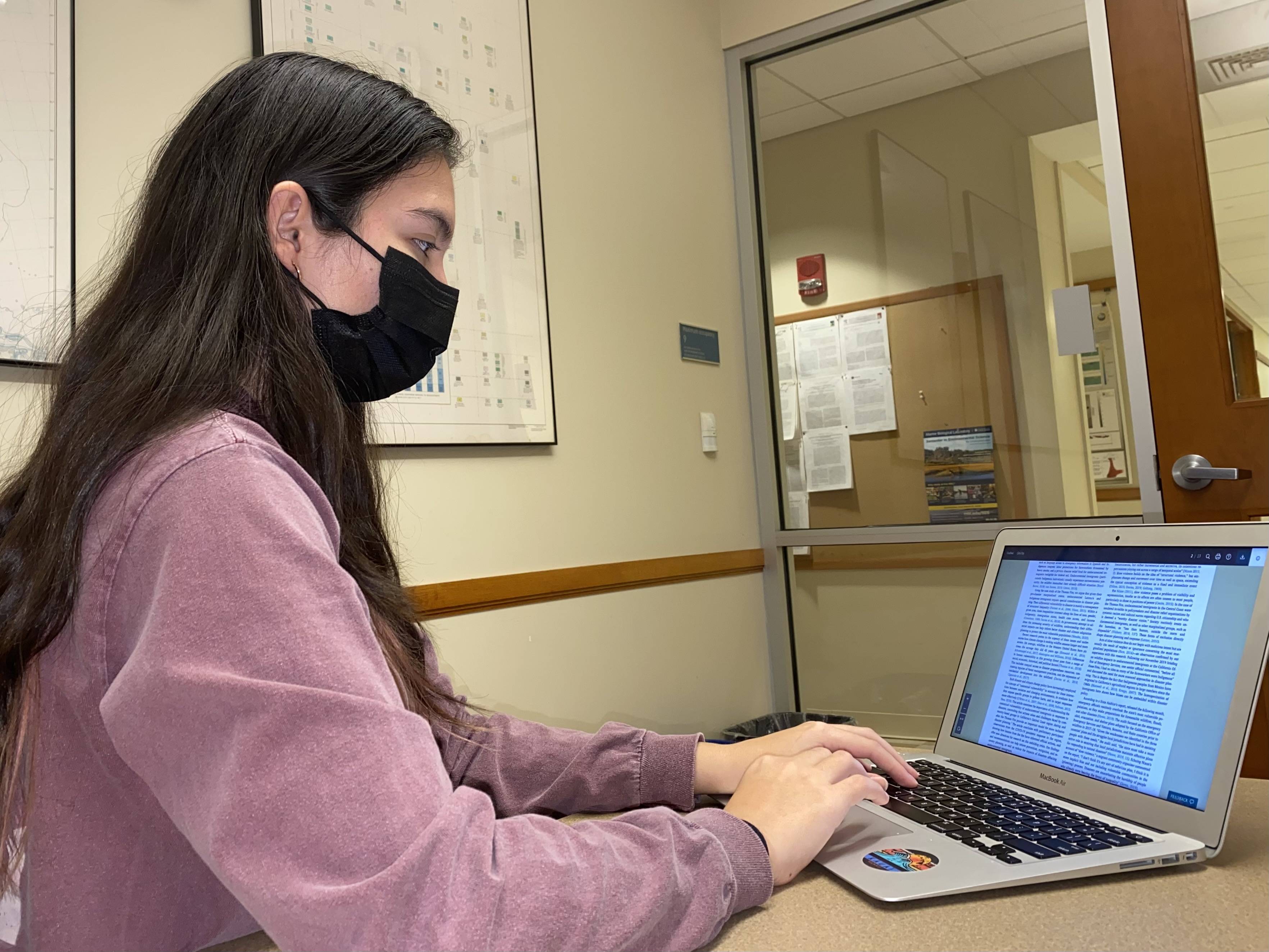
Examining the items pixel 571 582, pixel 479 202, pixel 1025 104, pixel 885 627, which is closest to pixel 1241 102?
pixel 1025 104

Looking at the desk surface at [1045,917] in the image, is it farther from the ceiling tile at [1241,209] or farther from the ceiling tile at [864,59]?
the ceiling tile at [864,59]

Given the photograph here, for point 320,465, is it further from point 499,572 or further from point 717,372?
point 717,372

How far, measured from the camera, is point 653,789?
917 mm

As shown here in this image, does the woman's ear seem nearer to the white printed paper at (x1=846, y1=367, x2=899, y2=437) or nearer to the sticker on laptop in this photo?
the sticker on laptop

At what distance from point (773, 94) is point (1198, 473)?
1551 millimetres

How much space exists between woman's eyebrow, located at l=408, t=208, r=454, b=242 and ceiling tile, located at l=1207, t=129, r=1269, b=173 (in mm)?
1837

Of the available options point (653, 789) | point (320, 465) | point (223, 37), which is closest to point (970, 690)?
point (653, 789)

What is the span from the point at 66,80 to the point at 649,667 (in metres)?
1.60

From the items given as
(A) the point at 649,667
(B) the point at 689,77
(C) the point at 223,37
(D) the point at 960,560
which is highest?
(B) the point at 689,77

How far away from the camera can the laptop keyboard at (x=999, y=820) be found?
0.70 m

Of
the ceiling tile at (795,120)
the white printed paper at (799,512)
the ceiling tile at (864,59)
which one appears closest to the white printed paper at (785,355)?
the white printed paper at (799,512)

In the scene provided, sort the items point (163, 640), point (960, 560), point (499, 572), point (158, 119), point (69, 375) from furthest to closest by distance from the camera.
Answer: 1. point (960, 560)
2. point (499, 572)
3. point (158, 119)
4. point (69, 375)
5. point (163, 640)

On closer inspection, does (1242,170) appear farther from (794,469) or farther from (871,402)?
(794,469)

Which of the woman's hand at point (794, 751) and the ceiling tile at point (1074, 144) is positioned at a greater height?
the ceiling tile at point (1074, 144)
